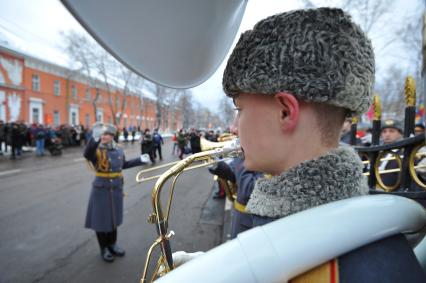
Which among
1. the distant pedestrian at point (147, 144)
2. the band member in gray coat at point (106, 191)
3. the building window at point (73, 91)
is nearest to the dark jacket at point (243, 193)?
the band member in gray coat at point (106, 191)

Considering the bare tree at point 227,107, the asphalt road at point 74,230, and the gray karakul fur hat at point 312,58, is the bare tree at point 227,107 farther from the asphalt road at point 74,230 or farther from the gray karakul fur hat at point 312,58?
the asphalt road at point 74,230

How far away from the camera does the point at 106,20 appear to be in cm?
60

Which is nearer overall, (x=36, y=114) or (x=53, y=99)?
(x=36, y=114)

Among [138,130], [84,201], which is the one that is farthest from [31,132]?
[138,130]

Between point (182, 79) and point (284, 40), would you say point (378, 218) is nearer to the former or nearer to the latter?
point (284, 40)

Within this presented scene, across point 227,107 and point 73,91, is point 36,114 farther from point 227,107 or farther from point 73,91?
point 227,107

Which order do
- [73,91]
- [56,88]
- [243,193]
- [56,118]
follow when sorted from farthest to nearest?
[73,91], [56,118], [56,88], [243,193]

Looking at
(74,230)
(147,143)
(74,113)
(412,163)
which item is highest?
(74,113)

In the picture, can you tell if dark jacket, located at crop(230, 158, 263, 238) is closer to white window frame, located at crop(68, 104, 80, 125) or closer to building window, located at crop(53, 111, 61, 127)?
building window, located at crop(53, 111, 61, 127)

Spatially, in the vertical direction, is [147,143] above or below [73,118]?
below

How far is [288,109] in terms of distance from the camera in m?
0.68

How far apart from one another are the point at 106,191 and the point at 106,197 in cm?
8

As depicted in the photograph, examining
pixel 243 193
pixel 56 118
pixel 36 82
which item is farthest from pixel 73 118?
pixel 243 193

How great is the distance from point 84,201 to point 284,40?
657 cm
